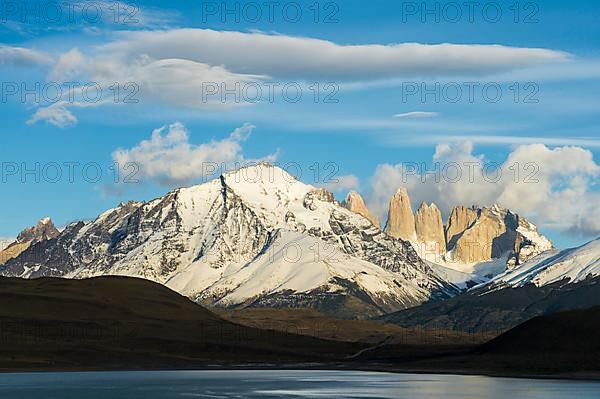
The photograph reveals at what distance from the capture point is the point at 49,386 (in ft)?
624

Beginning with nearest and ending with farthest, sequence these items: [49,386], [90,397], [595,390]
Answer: [90,397] → [595,390] → [49,386]

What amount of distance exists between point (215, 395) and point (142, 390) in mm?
18496

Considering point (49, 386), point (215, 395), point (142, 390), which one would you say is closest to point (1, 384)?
point (49, 386)

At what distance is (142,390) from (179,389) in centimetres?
703

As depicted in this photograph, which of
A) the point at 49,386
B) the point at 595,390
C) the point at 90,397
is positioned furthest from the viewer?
the point at 49,386

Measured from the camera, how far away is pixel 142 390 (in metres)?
178

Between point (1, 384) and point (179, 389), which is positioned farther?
point (1, 384)

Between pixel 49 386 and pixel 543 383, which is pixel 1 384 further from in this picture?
pixel 543 383

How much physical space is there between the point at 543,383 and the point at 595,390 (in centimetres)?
2464

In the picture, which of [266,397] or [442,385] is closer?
[266,397]

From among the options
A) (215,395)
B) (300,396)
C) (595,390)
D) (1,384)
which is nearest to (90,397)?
(215,395)

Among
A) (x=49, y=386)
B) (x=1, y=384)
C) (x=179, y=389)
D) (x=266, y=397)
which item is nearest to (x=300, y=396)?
(x=266, y=397)

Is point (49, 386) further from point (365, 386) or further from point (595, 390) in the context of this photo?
point (595, 390)

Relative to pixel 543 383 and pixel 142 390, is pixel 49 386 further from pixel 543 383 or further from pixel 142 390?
pixel 543 383
